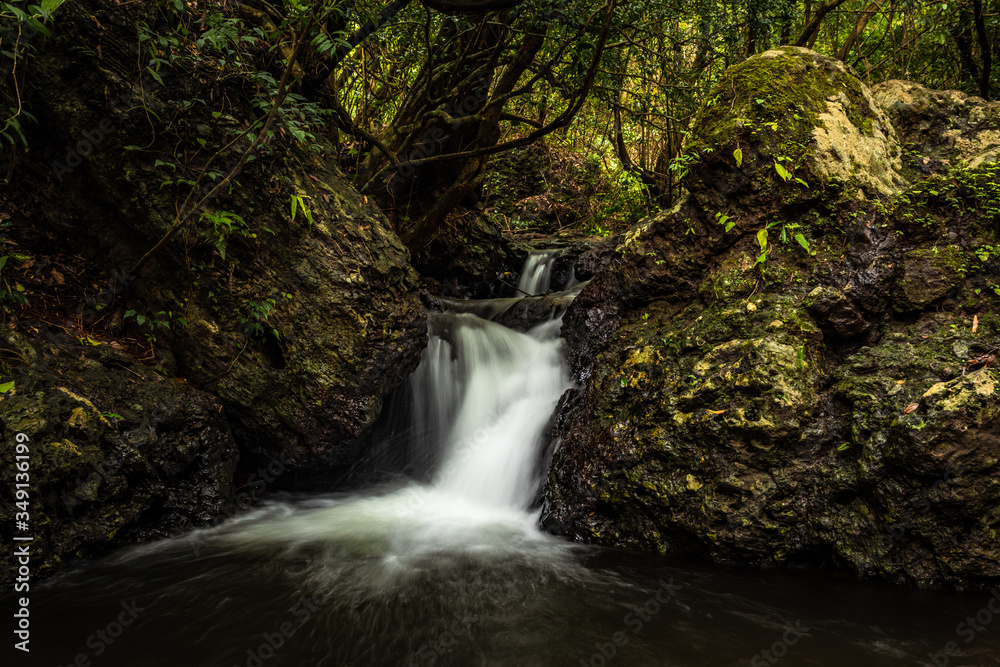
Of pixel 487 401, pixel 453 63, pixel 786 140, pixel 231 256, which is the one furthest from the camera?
pixel 453 63

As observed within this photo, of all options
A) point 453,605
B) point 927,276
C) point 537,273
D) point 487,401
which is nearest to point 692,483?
point 453,605

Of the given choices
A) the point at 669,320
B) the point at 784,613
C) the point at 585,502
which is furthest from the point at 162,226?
the point at 784,613

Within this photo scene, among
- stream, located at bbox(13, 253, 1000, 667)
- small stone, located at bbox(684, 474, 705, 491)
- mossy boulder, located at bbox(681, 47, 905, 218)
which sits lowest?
stream, located at bbox(13, 253, 1000, 667)

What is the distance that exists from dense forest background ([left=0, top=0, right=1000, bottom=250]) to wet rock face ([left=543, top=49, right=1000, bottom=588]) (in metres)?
1.07

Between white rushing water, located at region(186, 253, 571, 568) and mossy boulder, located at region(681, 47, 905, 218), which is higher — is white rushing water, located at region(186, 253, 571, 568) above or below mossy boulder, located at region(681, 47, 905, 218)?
below

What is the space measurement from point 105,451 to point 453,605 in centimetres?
A: 281

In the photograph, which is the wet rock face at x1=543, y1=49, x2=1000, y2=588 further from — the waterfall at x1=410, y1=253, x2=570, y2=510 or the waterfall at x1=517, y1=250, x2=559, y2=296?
the waterfall at x1=517, y1=250, x2=559, y2=296

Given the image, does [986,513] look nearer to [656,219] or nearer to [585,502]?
[585,502]

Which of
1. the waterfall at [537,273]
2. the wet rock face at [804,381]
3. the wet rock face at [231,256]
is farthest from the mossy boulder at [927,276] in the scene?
the waterfall at [537,273]

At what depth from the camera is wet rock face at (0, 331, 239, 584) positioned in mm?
3414

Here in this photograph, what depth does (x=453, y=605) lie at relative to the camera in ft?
10.5

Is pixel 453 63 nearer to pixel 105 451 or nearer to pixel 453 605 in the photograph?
pixel 105 451

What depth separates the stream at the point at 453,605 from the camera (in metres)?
2.63

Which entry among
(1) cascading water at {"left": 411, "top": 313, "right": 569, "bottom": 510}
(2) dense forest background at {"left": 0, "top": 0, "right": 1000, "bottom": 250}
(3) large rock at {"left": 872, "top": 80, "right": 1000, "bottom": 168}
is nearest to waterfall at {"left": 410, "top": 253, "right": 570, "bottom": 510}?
(1) cascading water at {"left": 411, "top": 313, "right": 569, "bottom": 510}
